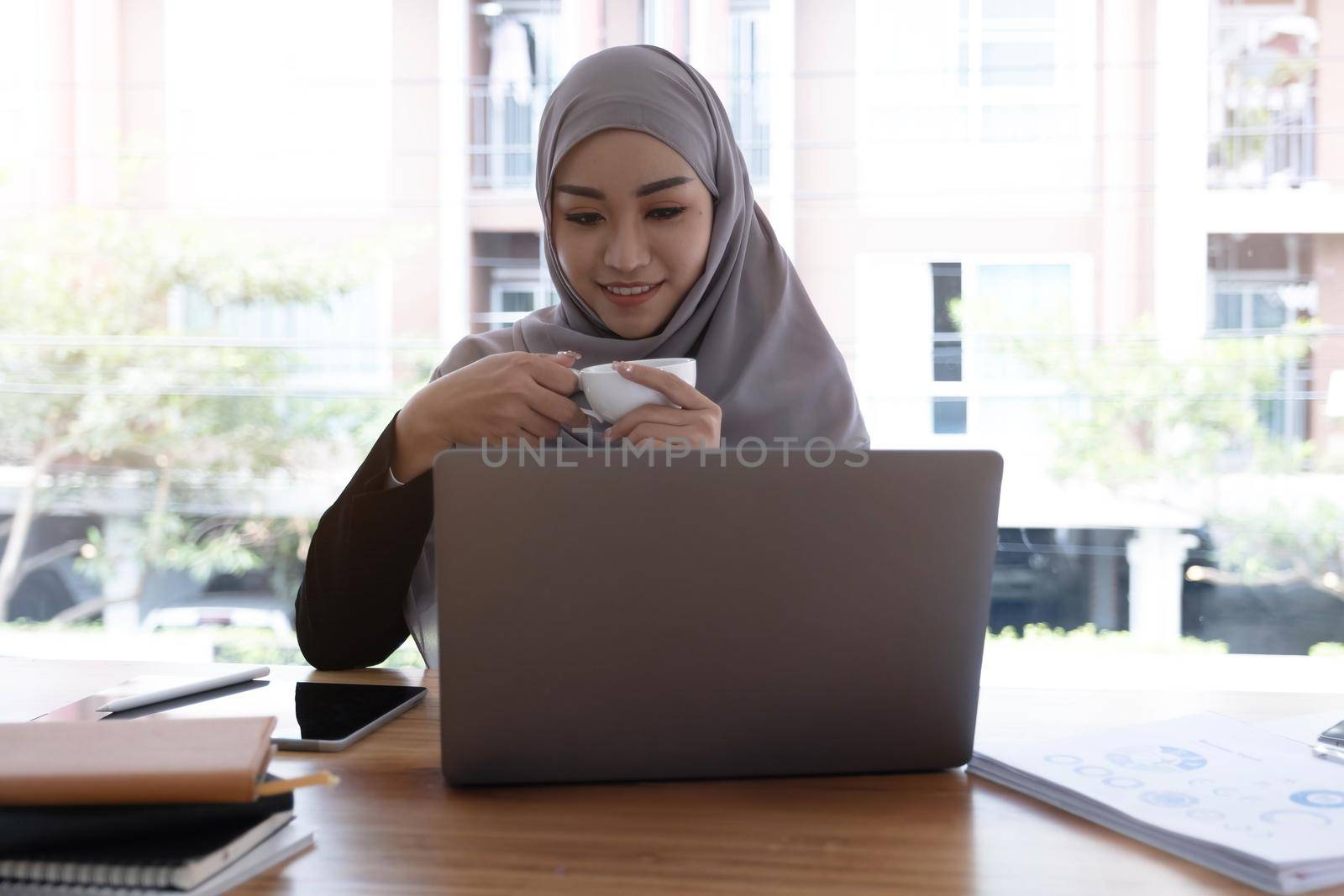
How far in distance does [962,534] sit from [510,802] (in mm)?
346

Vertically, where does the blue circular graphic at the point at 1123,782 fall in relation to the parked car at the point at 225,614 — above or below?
above

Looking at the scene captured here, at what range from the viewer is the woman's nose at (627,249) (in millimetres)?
1409

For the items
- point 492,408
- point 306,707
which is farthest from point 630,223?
point 306,707

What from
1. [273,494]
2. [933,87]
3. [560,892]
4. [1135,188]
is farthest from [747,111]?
[560,892]

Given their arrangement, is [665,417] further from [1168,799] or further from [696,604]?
[1168,799]

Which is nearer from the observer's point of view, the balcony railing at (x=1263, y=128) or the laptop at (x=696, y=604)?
the laptop at (x=696, y=604)

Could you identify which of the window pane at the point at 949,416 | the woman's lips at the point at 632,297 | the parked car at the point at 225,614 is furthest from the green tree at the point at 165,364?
the woman's lips at the point at 632,297

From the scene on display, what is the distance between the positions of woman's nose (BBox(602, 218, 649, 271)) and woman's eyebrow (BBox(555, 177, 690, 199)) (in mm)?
44

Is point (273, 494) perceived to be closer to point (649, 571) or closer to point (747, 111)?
point (747, 111)

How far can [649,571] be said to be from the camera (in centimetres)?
72

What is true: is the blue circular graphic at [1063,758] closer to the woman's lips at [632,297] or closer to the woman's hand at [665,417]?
the woman's hand at [665,417]

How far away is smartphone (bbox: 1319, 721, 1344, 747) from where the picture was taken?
2.83 ft

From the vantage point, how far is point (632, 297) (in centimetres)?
149

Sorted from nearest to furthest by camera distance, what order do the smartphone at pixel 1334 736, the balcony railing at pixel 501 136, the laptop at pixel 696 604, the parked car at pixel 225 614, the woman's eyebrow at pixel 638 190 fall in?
1. the laptop at pixel 696 604
2. the smartphone at pixel 1334 736
3. the woman's eyebrow at pixel 638 190
4. the balcony railing at pixel 501 136
5. the parked car at pixel 225 614
